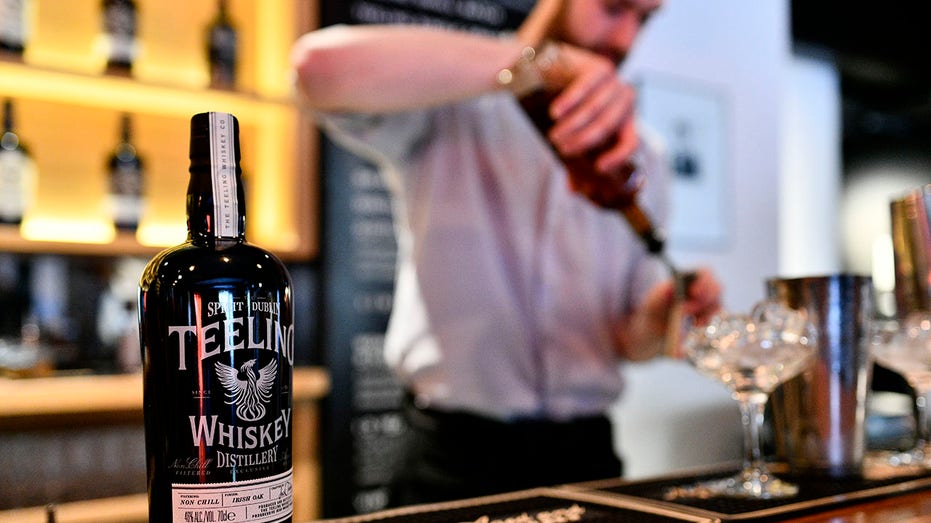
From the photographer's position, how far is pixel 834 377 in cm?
99

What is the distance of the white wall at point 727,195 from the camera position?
3133mm

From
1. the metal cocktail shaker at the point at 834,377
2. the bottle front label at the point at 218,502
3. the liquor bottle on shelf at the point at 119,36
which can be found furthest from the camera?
the liquor bottle on shelf at the point at 119,36

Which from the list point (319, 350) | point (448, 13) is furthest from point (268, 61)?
point (319, 350)

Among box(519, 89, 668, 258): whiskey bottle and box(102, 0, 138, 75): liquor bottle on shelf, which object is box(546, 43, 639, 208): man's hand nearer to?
box(519, 89, 668, 258): whiskey bottle

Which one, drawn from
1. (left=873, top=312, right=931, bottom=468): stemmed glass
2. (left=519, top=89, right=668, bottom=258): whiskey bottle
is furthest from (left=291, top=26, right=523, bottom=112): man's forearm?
(left=873, top=312, right=931, bottom=468): stemmed glass

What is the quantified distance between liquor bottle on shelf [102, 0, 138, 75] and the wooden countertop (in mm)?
756

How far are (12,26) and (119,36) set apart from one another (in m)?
0.24

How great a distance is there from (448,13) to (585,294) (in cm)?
147

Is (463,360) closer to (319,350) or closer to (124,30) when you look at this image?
(319,350)

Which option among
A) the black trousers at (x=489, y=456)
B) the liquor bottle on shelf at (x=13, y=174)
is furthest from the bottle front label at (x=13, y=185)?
the black trousers at (x=489, y=456)

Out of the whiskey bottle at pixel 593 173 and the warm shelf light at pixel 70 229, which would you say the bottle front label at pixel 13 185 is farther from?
the whiskey bottle at pixel 593 173

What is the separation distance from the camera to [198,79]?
7.92 ft

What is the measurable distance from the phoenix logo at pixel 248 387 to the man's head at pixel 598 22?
876mm

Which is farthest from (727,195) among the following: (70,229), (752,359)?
(752,359)
